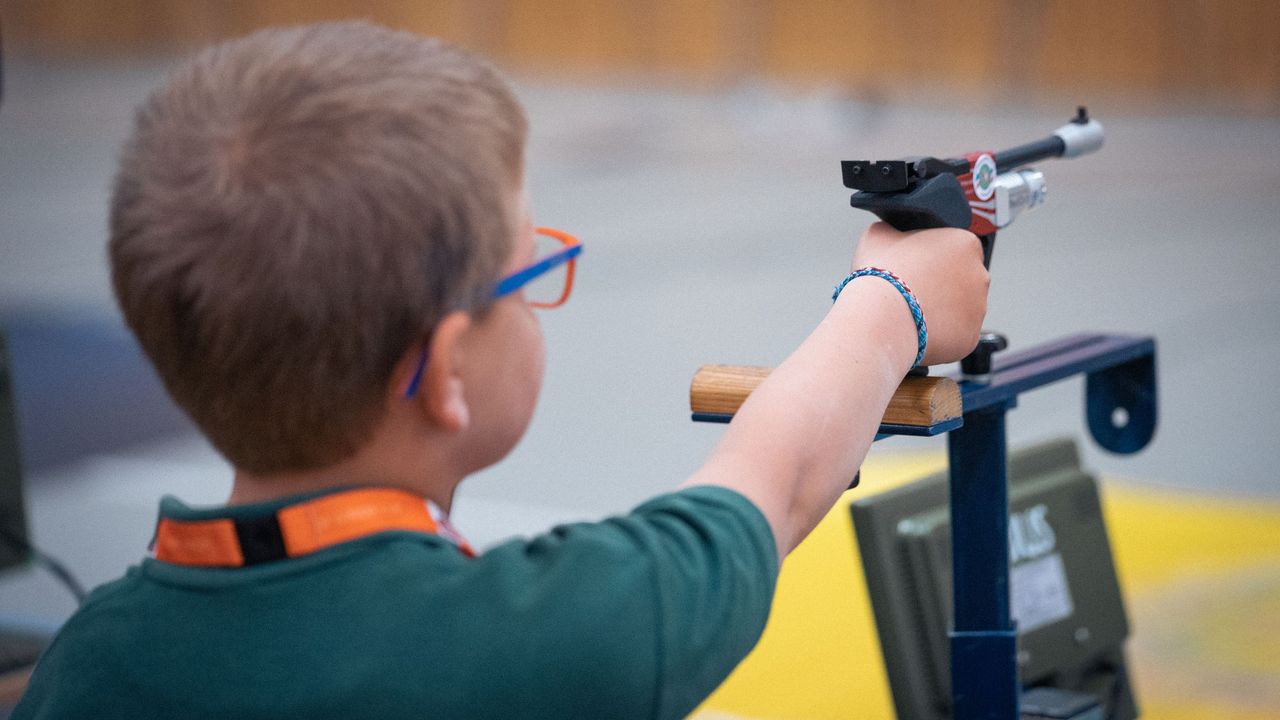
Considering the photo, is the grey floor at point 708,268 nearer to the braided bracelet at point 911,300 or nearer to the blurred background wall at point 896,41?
the blurred background wall at point 896,41

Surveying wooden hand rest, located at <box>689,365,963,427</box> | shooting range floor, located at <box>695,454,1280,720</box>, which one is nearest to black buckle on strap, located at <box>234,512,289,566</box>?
wooden hand rest, located at <box>689,365,963,427</box>

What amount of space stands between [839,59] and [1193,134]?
2.39 meters

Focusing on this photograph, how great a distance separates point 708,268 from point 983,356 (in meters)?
5.01

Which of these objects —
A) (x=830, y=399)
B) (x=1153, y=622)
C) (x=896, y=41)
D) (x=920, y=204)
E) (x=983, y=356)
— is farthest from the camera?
(x=896, y=41)

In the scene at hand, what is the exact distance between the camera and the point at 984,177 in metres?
Result: 1.04

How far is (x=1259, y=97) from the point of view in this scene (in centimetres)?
945

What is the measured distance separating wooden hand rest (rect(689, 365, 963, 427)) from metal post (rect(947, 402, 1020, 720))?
24 cm

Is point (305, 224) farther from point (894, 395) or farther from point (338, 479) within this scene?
point (894, 395)

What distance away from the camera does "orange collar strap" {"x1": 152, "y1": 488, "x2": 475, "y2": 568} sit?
0.72 m

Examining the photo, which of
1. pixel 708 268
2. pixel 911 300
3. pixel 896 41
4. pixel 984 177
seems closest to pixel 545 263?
pixel 911 300

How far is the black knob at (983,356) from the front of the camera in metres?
1.17

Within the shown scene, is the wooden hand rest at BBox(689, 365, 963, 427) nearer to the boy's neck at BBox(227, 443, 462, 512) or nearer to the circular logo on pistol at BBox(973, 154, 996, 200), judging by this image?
the circular logo on pistol at BBox(973, 154, 996, 200)

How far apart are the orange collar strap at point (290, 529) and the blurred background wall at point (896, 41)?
9.42m

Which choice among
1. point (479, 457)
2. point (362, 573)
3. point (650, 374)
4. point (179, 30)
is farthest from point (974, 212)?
point (179, 30)
